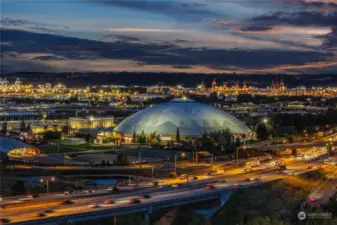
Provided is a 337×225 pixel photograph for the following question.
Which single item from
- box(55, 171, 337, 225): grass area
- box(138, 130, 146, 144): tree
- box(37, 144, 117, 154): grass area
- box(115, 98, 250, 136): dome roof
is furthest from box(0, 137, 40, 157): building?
box(55, 171, 337, 225): grass area

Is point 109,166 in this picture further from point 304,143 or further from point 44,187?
point 304,143

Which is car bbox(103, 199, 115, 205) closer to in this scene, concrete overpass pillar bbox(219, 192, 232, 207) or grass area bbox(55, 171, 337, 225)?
grass area bbox(55, 171, 337, 225)

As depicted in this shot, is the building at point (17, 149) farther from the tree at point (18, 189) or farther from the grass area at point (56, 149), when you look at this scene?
the tree at point (18, 189)

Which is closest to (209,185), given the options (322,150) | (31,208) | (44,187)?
(44,187)

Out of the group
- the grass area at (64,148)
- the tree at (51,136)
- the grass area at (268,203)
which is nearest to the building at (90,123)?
the tree at (51,136)

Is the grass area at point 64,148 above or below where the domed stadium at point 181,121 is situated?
below

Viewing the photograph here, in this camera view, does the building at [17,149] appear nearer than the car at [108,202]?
No
